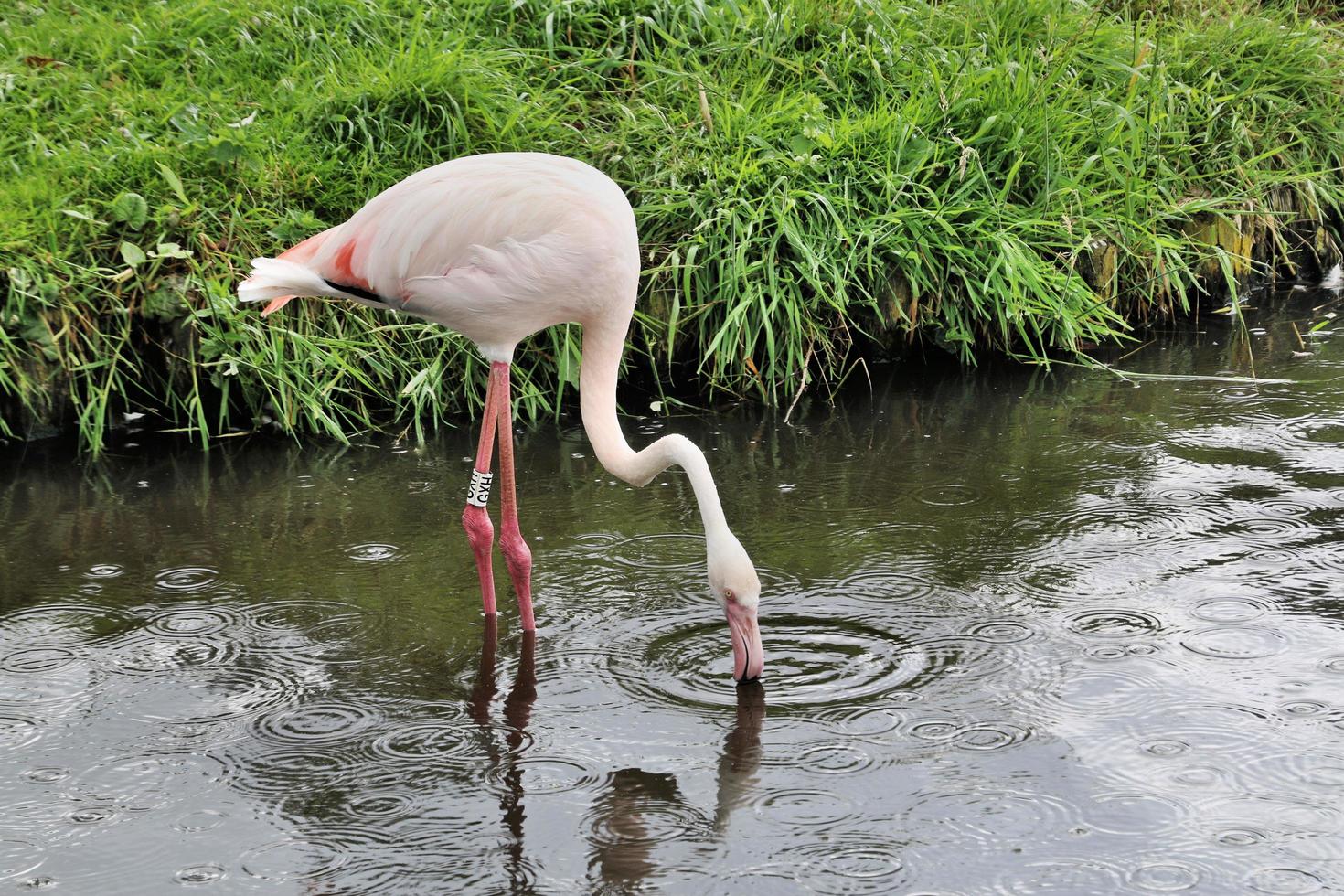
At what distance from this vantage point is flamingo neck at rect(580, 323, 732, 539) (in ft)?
13.6

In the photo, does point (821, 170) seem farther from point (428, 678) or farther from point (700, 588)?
point (428, 678)

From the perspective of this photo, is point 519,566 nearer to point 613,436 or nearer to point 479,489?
point 479,489

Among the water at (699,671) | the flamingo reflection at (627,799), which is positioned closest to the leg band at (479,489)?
the water at (699,671)

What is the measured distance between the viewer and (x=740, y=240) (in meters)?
6.34

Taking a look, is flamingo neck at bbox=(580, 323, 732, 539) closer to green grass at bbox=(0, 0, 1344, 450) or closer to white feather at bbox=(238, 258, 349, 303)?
white feather at bbox=(238, 258, 349, 303)

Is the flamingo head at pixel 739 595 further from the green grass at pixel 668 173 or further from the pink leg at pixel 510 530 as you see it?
the green grass at pixel 668 173

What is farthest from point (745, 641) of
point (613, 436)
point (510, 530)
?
point (510, 530)

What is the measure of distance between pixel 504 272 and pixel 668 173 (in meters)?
2.39

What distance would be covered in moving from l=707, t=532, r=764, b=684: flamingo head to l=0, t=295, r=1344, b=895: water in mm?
105

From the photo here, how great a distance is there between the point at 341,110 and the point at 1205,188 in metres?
4.29

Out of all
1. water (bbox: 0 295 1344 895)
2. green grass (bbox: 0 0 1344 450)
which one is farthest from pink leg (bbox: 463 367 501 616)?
green grass (bbox: 0 0 1344 450)

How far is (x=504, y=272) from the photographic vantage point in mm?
4383

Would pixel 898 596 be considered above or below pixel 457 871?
above

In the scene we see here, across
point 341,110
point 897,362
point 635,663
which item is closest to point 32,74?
point 341,110
